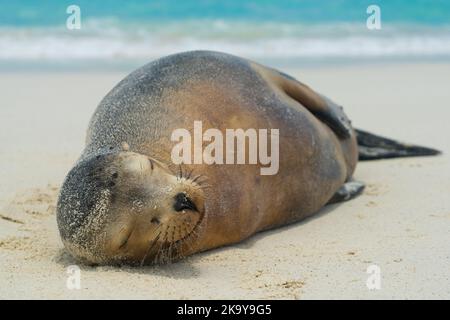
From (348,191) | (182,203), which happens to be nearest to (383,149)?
(348,191)

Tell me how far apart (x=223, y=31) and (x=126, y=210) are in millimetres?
14817

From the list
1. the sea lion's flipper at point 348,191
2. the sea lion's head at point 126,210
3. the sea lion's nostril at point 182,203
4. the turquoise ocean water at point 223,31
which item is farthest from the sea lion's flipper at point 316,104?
the turquoise ocean water at point 223,31

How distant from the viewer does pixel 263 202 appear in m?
4.82

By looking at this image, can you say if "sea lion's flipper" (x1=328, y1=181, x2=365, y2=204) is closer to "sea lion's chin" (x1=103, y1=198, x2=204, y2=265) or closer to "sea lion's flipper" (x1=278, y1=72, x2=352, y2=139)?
"sea lion's flipper" (x1=278, y1=72, x2=352, y2=139)

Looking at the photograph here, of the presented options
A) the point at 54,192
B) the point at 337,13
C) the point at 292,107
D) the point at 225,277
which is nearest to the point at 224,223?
the point at 225,277

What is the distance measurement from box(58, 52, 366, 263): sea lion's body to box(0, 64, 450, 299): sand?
0.17 metres

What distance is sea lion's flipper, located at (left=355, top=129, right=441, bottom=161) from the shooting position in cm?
704

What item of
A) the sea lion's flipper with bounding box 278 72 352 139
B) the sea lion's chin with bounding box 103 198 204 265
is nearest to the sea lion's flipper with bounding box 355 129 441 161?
the sea lion's flipper with bounding box 278 72 352 139

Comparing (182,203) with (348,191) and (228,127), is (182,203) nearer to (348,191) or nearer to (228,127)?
(228,127)

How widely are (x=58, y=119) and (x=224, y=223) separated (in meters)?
5.26

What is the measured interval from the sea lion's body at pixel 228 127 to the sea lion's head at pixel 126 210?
3 centimetres

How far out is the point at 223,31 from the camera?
60.2 feet

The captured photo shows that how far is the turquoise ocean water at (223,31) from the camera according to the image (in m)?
15.6
